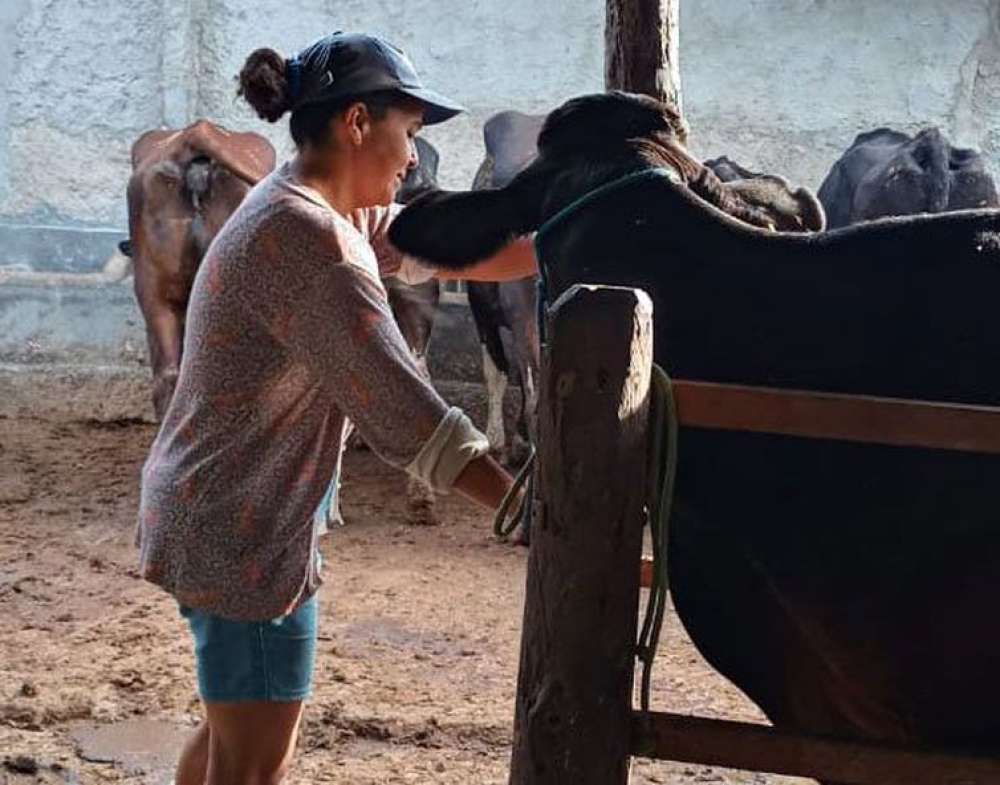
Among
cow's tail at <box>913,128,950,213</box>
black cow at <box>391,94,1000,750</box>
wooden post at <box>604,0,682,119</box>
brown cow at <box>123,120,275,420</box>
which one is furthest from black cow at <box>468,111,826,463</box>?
black cow at <box>391,94,1000,750</box>

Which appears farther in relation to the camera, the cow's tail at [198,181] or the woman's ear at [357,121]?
the cow's tail at [198,181]

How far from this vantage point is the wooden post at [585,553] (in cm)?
175

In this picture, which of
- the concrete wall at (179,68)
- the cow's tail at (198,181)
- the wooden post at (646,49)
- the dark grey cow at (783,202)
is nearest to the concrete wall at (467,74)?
the concrete wall at (179,68)

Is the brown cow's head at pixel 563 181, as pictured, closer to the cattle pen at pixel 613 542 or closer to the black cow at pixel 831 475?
the black cow at pixel 831 475

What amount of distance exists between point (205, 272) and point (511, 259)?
534 mm

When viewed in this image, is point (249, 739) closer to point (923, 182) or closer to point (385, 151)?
point (385, 151)

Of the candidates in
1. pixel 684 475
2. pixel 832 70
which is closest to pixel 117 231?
pixel 832 70

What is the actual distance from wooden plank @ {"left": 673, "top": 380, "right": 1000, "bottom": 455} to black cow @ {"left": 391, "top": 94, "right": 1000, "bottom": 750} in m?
0.16

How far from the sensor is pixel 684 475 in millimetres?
2064

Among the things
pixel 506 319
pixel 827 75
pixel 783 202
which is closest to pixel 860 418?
pixel 783 202

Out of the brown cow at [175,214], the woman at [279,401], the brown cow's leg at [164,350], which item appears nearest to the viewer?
the woman at [279,401]

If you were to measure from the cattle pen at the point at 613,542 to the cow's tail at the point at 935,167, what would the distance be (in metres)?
5.39

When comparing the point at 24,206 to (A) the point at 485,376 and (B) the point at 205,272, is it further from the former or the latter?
(B) the point at 205,272

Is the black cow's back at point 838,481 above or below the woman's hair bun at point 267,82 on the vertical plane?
below
